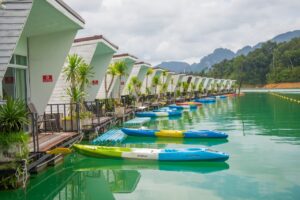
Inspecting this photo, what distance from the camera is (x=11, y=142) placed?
759cm

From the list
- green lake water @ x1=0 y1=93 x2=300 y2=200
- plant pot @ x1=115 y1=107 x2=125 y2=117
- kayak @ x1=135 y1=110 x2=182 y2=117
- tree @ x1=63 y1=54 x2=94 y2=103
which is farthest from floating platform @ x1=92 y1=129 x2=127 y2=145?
kayak @ x1=135 y1=110 x2=182 y2=117

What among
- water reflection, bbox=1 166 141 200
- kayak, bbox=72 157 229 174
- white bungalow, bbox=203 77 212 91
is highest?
white bungalow, bbox=203 77 212 91

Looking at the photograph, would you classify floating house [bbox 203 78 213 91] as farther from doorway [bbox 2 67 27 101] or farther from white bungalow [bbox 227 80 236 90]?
doorway [bbox 2 67 27 101]

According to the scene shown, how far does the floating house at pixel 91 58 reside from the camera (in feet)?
53.4

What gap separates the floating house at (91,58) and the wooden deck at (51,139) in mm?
3741

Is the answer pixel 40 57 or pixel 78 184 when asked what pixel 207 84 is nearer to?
pixel 40 57

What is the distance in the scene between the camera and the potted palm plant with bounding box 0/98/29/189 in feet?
24.8

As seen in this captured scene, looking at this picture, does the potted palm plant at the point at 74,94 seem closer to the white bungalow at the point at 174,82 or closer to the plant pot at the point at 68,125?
the plant pot at the point at 68,125

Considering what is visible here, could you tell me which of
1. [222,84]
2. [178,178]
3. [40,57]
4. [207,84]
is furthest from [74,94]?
[222,84]

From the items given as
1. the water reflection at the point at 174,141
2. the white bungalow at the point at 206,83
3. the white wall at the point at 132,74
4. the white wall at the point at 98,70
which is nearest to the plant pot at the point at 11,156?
the water reflection at the point at 174,141

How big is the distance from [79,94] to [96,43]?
437 centimetres

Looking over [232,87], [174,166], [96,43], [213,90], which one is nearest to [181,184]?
[174,166]

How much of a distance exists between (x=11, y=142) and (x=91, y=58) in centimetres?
1058

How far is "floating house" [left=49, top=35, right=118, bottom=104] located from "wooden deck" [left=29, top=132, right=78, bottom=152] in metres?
3.74
